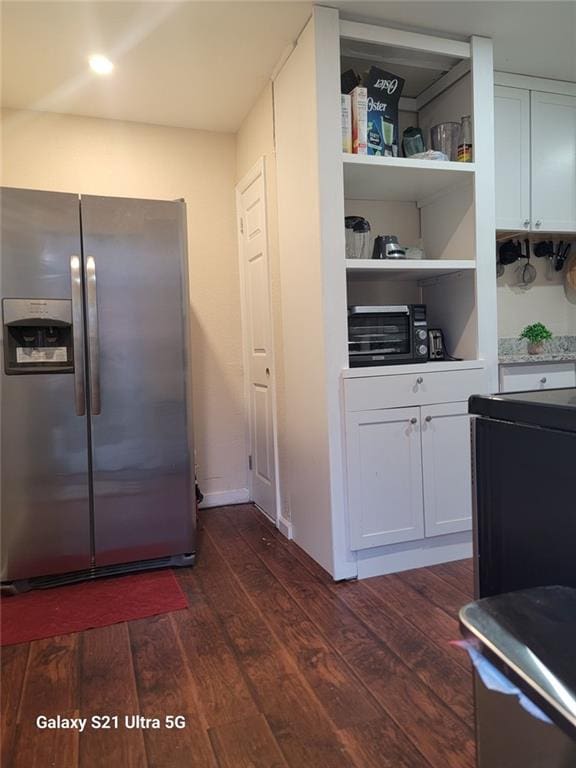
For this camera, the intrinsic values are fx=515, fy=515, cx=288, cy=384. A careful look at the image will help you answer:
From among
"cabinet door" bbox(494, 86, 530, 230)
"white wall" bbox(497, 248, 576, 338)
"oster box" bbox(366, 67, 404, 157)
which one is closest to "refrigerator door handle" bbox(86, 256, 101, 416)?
"oster box" bbox(366, 67, 404, 157)

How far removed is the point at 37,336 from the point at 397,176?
72.8 inches

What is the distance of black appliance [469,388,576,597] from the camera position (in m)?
0.93

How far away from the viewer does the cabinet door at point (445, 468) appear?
7.88 ft

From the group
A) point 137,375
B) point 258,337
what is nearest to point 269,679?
point 137,375

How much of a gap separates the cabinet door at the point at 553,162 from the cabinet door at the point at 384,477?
1585 mm

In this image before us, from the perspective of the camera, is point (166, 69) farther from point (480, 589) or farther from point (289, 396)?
point (480, 589)

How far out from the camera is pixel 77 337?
2.33 meters

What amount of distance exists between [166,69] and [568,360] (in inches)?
103

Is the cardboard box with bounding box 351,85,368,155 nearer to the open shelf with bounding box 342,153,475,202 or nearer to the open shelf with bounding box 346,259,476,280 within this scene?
the open shelf with bounding box 342,153,475,202

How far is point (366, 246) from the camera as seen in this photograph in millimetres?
2527

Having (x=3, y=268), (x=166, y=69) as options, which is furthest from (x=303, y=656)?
(x=166, y=69)

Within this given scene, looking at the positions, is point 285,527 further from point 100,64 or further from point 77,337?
point 100,64

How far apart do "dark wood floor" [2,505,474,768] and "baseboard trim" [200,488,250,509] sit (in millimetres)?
1054

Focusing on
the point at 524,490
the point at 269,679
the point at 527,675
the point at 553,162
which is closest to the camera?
the point at 527,675
